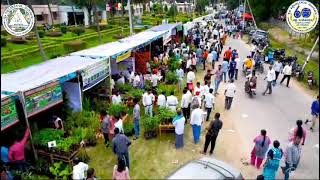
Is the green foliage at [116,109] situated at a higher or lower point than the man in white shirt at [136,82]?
lower

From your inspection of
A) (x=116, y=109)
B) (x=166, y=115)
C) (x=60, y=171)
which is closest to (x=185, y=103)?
(x=166, y=115)

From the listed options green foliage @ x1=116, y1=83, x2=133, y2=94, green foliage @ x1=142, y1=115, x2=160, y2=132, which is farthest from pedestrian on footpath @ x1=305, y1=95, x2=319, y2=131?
green foliage @ x1=116, y1=83, x2=133, y2=94

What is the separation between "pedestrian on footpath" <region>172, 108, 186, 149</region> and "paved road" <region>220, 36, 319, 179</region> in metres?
2.08

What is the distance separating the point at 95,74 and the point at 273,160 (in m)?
7.71

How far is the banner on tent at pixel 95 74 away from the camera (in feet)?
42.0

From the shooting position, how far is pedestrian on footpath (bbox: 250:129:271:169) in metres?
9.34

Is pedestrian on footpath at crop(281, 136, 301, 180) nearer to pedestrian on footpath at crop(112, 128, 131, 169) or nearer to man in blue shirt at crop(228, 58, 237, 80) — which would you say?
pedestrian on footpath at crop(112, 128, 131, 169)

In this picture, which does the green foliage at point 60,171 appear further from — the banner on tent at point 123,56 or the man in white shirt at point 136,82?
the man in white shirt at point 136,82

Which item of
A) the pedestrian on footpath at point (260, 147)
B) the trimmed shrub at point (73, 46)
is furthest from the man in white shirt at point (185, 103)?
the trimmed shrub at point (73, 46)

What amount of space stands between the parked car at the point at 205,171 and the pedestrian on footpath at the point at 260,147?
2.44 meters

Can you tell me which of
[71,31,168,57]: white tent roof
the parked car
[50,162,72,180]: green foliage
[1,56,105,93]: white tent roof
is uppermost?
[71,31,168,57]: white tent roof

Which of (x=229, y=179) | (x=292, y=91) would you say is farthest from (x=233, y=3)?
(x=229, y=179)

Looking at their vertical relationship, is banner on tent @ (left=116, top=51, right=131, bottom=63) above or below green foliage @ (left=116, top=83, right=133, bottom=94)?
above

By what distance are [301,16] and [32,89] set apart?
1271 centimetres
